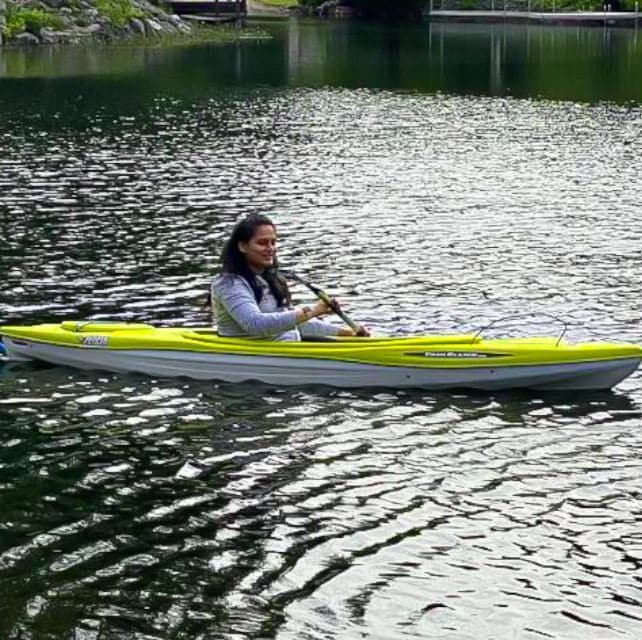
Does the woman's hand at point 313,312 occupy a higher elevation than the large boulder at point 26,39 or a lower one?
lower

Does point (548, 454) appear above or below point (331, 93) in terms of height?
below

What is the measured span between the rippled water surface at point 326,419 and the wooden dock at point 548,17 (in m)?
82.3

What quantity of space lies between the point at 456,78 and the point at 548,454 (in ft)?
216

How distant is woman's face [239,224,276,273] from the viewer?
18.5 metres

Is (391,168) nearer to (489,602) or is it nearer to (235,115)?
(235,115)

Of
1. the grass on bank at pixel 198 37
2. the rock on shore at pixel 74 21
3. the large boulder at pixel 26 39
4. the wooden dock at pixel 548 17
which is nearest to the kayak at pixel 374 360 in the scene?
the rock on shore at pixel 74 21

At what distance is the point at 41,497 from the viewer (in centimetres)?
1505

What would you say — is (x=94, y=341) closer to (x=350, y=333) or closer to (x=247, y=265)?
(x=247, y=265)

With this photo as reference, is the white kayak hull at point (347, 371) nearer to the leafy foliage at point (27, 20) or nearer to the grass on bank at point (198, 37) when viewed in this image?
the grass on bank at point (198, 37)

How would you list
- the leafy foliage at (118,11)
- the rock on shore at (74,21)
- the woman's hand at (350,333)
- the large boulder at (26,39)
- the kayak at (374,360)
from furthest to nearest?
the leafy foliage at (118,11) < the rock on shore at (74,21) < the large boulder at (26,39) < the woman's hand at (350,333) < the kayak at (374,360)

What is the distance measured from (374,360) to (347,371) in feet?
1.37

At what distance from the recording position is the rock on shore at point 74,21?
324 ft

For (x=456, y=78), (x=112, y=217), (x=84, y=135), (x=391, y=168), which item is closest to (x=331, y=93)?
(x=456, y=78)

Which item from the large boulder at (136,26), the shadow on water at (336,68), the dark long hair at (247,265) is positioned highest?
the large boulder at (136,26)
